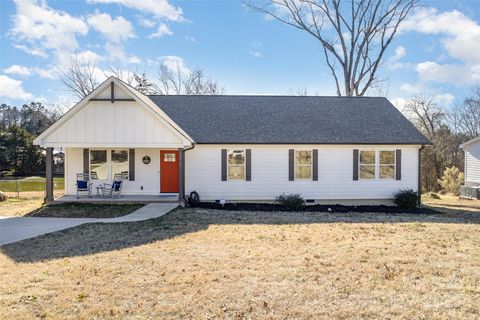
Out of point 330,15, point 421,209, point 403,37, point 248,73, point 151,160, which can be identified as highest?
point 330,15

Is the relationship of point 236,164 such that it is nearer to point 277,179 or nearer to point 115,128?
point 277,179

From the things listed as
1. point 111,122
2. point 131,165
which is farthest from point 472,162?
point 111,122

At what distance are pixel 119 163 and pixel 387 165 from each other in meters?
11.7

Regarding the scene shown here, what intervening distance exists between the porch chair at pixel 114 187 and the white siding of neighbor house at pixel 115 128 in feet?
5.98

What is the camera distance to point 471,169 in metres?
25.1

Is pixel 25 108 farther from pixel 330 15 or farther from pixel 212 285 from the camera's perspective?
pixel 212 285

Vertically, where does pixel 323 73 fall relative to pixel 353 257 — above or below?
above

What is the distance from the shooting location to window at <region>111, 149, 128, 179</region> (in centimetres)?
1615

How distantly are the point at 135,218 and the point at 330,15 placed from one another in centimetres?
2310

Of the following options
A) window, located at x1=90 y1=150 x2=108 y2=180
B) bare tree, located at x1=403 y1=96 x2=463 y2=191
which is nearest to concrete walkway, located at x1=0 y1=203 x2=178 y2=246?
window, located at x1=90 y1=150 x2=108 y2=180

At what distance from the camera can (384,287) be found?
219 inches

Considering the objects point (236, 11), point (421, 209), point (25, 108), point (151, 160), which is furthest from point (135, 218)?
point (25, 108)

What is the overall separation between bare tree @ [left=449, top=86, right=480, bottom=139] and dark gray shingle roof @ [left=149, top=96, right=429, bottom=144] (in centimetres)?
2236

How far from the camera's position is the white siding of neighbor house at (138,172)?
52.9 ft
